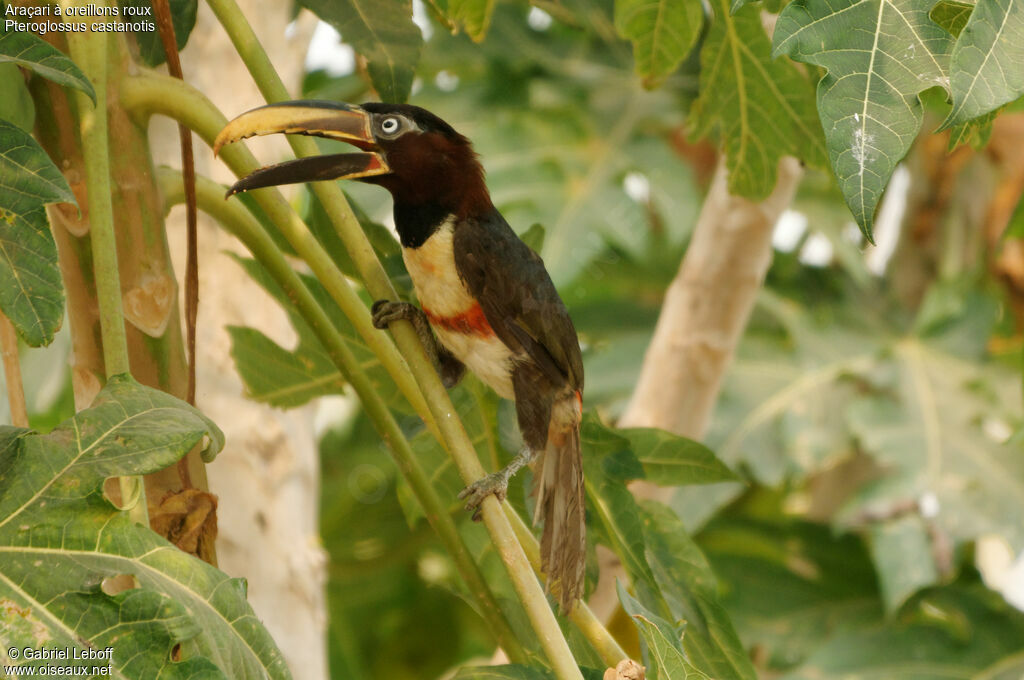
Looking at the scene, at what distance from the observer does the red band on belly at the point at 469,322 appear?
5.63 ft

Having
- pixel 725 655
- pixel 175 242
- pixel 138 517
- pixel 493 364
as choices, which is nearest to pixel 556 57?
pixel 175 242

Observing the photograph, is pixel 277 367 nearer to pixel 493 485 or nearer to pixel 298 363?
pixel 298 363

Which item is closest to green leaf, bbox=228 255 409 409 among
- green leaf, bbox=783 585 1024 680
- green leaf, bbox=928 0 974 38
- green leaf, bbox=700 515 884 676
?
green leaf, bbox=928 0 974 38

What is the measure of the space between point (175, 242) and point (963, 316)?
2749 mm

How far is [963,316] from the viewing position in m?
3.80

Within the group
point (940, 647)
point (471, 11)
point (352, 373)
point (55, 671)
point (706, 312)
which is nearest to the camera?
point (55, 671)

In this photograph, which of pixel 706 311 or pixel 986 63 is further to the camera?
pixel 706 311

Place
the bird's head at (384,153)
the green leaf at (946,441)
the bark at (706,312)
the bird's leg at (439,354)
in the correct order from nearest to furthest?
the bird's head at (384,153), the bird's leg at (439,354), the bark at (706,312), the green leaf at (946,441)

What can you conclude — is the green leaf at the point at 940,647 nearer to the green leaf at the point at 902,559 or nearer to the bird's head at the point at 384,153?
the green leaf at the point at 902,559

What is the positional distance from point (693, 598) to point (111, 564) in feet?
3.05

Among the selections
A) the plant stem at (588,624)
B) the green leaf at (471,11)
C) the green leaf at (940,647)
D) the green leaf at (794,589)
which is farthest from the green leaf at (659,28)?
the green leaf at (794,589)

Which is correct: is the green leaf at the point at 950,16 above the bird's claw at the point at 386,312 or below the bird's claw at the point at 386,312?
above

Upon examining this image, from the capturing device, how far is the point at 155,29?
1631 mm

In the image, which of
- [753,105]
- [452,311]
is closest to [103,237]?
[452,311]
